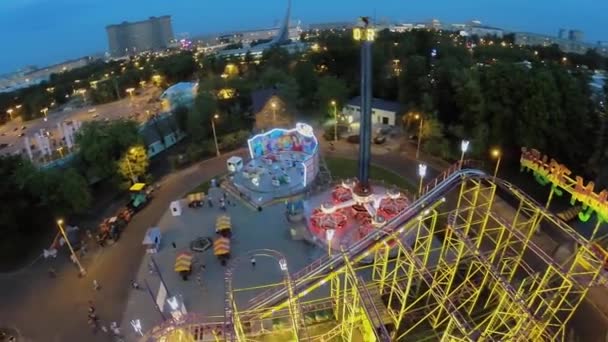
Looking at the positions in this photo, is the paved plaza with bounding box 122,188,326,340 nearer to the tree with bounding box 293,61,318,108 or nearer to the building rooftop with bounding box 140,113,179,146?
the building rooftop with bounding box 140,113,179,146

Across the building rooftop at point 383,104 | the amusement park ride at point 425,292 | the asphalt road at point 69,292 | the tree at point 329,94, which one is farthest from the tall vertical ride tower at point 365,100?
the building rooftop at point 383,104

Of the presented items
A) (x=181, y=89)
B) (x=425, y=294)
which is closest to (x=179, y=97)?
(x=181, y=89)

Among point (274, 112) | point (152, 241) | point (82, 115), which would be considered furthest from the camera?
point (82, 115)

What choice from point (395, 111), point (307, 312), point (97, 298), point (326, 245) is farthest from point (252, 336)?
point (395, 111)

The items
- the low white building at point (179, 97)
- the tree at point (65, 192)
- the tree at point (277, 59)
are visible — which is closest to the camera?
the tree at point (65, 192)

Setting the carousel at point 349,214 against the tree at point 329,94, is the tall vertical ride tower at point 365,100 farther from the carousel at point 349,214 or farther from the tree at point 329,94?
the tree at point 329,94

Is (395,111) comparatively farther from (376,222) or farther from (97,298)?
(97,298)

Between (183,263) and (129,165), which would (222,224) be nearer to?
(183,263)
